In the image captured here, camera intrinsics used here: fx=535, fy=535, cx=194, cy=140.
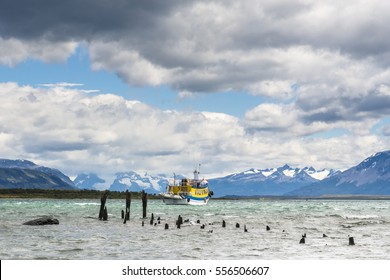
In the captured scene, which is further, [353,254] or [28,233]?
[28,233]

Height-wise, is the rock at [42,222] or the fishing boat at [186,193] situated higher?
the fishing boat at [186,193]

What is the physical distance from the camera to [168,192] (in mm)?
171250

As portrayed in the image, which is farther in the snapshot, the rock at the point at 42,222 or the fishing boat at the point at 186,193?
the fishing boat at the point at 186,193

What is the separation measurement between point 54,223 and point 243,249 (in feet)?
104

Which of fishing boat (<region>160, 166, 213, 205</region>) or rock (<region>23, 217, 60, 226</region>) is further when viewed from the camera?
fishing boat (<region>160, 166, 213, 205</region>)

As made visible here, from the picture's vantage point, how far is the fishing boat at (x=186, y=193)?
532 ft

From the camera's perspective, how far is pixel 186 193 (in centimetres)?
16225

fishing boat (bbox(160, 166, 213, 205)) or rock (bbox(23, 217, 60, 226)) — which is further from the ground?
fishing boat (bbox(160, 166, 213, 205))

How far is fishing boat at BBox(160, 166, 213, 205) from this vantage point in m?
162

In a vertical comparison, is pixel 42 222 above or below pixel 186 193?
below

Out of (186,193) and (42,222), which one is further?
(186,193)
